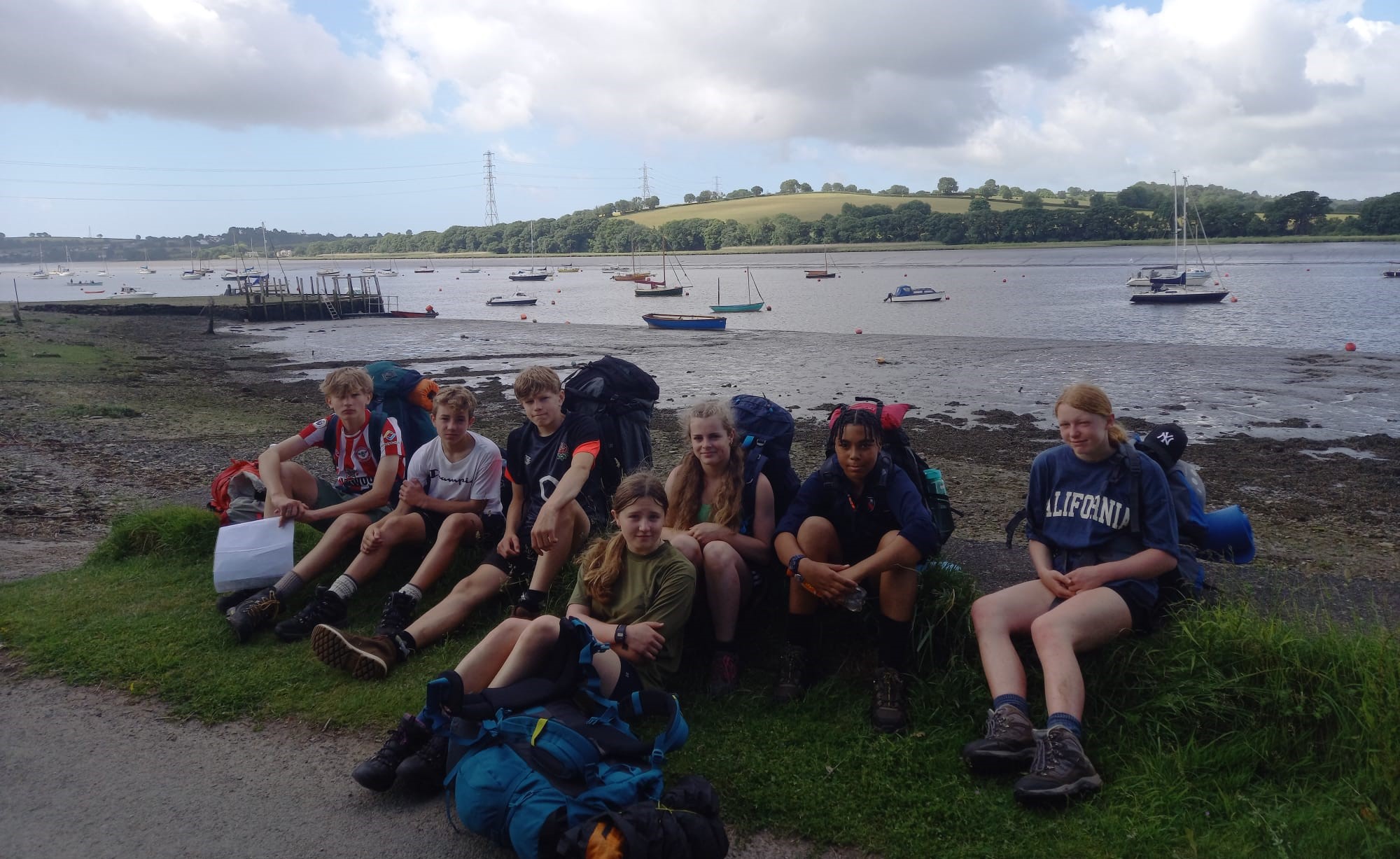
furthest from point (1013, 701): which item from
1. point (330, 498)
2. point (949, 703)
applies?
point (330, 498)

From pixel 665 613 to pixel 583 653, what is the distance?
1.92ft

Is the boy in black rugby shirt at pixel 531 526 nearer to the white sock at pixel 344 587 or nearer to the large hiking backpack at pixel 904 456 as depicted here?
the white sock at pixel 344 587

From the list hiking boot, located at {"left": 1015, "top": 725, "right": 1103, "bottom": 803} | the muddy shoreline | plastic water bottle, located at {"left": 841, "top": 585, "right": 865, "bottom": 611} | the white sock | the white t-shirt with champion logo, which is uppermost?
the white t-shirt with champion logo

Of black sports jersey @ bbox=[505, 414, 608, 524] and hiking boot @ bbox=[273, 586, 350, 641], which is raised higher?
black sports jersey @ bbox=[505, 414, 608, 524]

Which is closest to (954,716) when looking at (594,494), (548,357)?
(594,494)

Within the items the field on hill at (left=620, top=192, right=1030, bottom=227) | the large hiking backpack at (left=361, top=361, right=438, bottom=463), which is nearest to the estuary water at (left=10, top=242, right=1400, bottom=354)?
the field on hill at (left=620, top=192, right=1030, bottom=227)

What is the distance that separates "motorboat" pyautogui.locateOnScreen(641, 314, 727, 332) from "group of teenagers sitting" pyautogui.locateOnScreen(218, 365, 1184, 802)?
4518 centimetres

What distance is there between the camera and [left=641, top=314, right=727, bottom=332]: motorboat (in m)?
51.1

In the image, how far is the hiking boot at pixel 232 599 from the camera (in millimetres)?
5711

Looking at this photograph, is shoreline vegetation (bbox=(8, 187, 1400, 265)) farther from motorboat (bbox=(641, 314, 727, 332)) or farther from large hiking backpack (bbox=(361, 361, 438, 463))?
large hiking backpack (bbox=(361, 361, 438, 463))

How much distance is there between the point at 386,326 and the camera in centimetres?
5459

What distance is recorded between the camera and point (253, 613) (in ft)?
17.9

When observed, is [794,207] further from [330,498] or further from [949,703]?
[949,703]

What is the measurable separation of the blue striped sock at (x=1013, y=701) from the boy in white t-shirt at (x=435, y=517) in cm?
319
